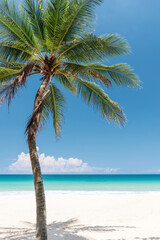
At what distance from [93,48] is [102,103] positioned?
1.70 meters

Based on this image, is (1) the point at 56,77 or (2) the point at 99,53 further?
(1) the point at 56,77

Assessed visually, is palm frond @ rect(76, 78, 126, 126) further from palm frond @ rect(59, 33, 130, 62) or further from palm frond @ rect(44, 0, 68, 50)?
palm frond @ rect(44, 0, 68, 50)

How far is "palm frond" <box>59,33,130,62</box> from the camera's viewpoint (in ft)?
16.5

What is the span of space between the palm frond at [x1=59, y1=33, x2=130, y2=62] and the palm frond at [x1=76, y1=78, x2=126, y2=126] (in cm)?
85

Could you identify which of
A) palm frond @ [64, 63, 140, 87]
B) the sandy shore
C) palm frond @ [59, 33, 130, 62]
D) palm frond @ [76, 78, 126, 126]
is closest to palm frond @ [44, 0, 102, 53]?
palm frond @ [59, 33, 130, 62]

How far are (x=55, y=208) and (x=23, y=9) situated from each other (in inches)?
331

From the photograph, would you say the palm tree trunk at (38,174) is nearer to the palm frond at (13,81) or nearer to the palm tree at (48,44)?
the palm tree at (48,44)

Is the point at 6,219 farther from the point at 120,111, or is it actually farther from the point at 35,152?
the point at 120,111

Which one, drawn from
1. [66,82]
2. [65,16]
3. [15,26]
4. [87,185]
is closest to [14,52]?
[15,26]

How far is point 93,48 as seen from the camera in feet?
17.0

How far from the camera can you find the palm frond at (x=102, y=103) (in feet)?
20.0

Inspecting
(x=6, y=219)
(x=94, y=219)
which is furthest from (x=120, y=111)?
(x=6, y=219)

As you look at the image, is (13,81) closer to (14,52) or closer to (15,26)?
(14,52)

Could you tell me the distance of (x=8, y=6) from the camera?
5051 millimetres
